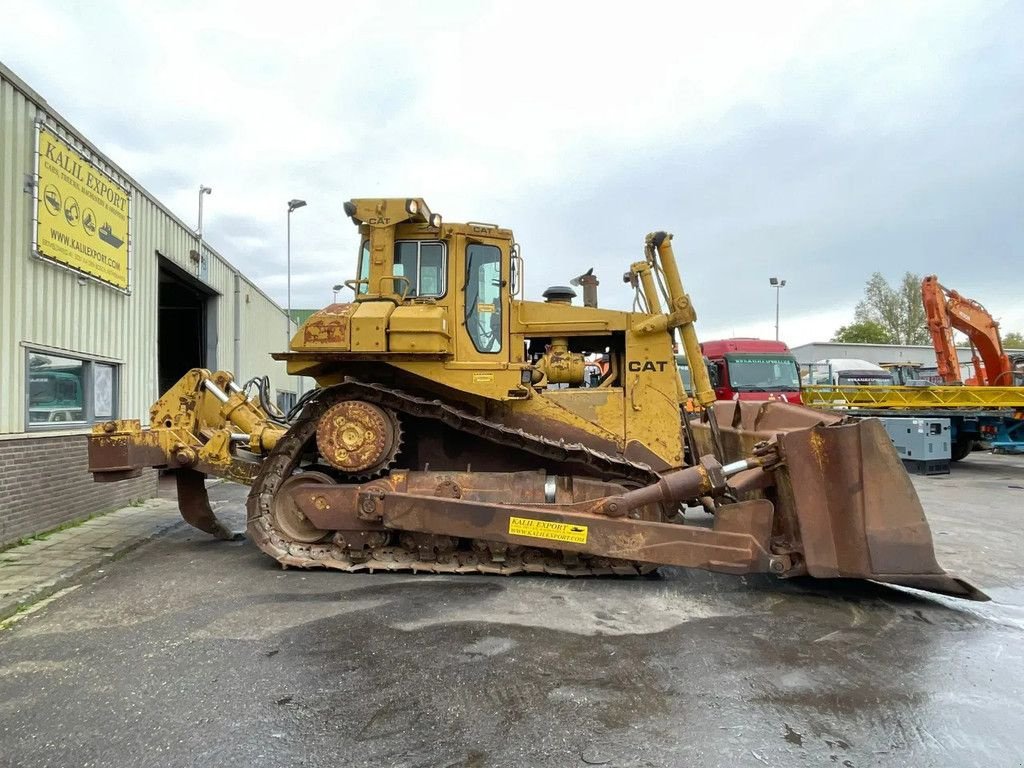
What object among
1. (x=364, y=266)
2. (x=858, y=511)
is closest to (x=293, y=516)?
(x=364, y=266)

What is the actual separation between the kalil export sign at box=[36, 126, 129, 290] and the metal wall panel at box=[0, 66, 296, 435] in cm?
15

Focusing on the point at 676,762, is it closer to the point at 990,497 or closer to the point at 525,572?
the point at 525,572

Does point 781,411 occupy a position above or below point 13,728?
above

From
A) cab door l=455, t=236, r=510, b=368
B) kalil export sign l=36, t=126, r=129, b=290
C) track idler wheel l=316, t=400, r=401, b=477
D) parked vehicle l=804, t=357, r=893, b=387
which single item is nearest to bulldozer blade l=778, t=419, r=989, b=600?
cab door l=455, t=236, r=510, b=368

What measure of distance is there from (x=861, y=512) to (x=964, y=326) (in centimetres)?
1585

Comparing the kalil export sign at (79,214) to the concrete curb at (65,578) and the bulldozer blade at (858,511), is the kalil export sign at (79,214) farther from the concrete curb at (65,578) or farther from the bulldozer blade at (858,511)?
the bulldozer blade at (858,511)

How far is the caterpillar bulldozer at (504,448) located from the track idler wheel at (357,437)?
0.02 metres

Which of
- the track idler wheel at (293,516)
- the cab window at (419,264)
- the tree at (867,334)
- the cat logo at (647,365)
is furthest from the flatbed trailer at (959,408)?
the tree at (867,334)

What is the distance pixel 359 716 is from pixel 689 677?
187cm

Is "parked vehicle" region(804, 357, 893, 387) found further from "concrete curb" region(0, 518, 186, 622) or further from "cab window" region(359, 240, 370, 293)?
Result: "concrete curb" region(0, 518, 186, 622)

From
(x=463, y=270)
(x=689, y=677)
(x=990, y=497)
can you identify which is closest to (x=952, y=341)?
(x=990, y=497)

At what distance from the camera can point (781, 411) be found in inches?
252

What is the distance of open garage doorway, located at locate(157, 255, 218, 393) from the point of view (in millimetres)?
13211

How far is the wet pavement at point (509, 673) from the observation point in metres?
3.02
